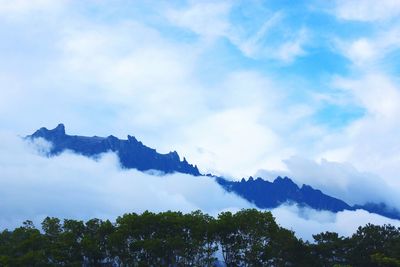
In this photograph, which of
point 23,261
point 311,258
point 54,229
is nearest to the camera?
point 23,261

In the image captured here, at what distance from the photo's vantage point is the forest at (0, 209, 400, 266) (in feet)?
194

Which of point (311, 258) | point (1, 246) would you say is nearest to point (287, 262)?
point (311, 258)

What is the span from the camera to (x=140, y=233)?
61312 millimetres

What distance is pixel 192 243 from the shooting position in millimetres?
60594

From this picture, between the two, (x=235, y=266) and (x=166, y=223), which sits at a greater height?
(x=166, y=223)

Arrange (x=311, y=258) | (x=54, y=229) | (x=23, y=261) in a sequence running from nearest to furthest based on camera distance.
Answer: (x=23, y=261) < (x=311, y=258) < (x=54, y=229)

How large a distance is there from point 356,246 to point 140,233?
27582 mm

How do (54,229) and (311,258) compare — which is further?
(54,229)

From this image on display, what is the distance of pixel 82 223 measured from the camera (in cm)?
6397

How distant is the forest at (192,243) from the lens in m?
59.1

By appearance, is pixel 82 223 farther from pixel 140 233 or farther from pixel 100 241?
pixel 140 233

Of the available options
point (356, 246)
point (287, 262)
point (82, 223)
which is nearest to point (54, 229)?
point (82, 223)

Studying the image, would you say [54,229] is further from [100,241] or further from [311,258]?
[311,258]

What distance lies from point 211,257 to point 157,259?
7.01 meters
